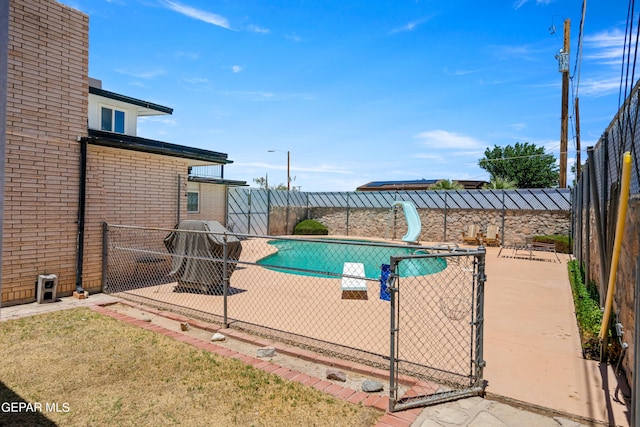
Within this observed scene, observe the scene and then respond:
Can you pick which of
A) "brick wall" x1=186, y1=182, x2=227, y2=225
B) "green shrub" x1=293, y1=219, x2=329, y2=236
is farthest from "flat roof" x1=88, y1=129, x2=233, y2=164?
"green shrub" x1=293, y1=219, x2=329, y2=236

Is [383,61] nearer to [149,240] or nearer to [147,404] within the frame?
[149,240]

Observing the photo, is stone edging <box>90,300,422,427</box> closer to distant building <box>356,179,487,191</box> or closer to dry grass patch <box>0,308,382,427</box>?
dry grass patch <box>0,308,382,427</box>

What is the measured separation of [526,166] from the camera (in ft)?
117

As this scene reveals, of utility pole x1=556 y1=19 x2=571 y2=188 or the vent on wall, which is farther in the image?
utility pole x1=556 y1=19 x2=571 y2=188

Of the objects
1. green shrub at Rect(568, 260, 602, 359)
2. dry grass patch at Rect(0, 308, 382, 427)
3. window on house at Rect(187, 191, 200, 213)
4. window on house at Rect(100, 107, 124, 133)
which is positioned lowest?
dry grass patch at Rect(0, 308, 382, 427)

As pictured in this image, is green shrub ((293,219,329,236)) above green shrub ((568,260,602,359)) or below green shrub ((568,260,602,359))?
above

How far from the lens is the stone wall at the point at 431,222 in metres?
18.8

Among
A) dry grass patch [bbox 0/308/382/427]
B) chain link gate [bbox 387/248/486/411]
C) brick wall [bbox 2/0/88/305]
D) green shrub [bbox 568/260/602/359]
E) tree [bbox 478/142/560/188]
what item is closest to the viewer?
dry grass patch [bbox 0/308/382/427]

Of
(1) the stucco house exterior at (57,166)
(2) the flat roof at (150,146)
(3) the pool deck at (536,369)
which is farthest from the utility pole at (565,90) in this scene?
(1) the stucco house exterior at (57,166)

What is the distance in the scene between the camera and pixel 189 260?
7.90 m

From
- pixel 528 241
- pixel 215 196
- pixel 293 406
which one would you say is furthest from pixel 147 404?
pixel 528 241

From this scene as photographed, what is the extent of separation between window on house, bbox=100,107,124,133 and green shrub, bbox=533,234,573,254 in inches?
788

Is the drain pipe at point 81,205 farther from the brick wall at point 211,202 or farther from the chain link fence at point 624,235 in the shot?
the brick wall at point 211,202

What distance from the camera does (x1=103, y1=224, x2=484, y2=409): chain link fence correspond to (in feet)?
12.9
